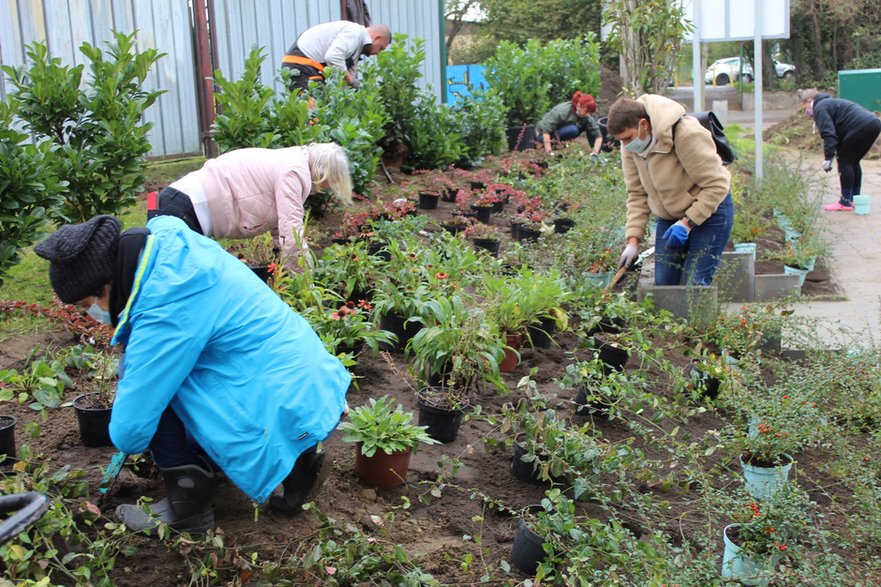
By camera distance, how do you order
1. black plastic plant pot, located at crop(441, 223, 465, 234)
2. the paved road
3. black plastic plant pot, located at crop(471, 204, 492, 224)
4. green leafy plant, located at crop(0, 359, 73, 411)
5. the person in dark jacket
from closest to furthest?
green leafy plant, located at crop(0, 359, 73, 411)
the paved road
black plastic plant pot, located at crop(441, 223, 465, 234)
black plastic plant pot, located at crop(471, 204, 492, 224)
the person in dark jacket

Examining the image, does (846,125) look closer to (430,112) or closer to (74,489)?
(430,112)

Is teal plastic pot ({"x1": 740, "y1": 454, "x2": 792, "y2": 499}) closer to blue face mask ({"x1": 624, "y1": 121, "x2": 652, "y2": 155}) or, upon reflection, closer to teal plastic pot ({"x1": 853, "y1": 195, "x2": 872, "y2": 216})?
blue face mask ({"x1": 624, "y1": 121, "x2": 652, "y2": 155})

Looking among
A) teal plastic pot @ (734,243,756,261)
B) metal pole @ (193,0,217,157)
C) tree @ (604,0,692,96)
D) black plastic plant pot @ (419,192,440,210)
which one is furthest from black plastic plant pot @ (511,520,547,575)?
tree @ (604,0,692,96)

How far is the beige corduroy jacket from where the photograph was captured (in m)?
5.34

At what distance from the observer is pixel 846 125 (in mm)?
10648

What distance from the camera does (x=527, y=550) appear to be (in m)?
2.98

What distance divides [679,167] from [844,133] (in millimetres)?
6364

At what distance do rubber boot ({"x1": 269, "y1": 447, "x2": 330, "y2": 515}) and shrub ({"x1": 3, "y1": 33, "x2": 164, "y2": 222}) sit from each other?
2.97 meters

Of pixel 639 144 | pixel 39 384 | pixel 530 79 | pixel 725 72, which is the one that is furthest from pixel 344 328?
pixel 725 72

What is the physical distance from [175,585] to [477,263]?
10.7 feet

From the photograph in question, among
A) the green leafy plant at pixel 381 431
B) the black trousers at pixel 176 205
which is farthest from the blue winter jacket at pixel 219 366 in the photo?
the black trousers at pixel 176 205

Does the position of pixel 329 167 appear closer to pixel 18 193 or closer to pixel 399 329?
pixel 399 329

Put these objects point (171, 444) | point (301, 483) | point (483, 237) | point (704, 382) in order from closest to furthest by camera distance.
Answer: point (171, 444)
point (301, 483)
point (704, 382)
point (483, 237)

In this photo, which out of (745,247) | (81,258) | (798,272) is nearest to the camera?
(81,258)
